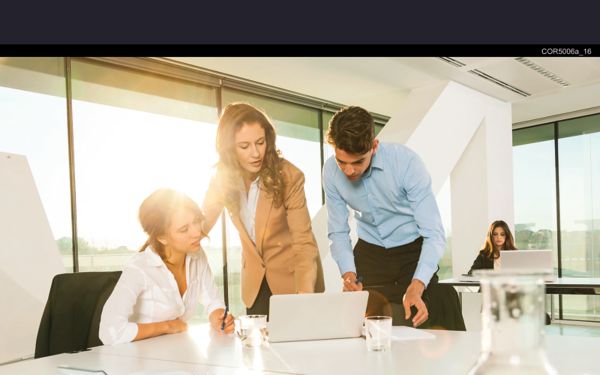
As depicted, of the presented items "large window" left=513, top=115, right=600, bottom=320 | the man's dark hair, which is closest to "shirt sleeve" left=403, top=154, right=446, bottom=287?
the man's dark hair

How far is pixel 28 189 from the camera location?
12.2ft

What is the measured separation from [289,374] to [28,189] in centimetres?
320

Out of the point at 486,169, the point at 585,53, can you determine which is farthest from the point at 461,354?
the point at 486,169

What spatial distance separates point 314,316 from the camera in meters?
Answer: 1.46

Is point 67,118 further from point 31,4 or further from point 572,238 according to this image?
point 572,238

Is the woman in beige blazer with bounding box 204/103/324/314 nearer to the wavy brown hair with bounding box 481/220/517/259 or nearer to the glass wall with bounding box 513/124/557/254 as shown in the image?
the wavy brown hair with bounding box 481/220/517/259

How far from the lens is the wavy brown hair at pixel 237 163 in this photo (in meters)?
2.89

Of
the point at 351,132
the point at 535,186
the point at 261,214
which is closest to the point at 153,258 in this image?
the point at 261,214

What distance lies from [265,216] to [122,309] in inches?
44.7

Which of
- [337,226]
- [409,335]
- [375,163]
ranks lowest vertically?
[409,335]

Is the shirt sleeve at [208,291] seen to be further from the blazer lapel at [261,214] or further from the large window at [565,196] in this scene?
the large window at [565,196]

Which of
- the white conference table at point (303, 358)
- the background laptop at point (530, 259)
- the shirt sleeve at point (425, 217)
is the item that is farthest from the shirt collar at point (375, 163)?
the background laptop at point (530, 259)

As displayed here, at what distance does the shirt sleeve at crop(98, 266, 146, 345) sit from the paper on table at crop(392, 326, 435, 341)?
0.79m

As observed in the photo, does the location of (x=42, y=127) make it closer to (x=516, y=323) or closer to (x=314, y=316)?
(x=314, y=316)
